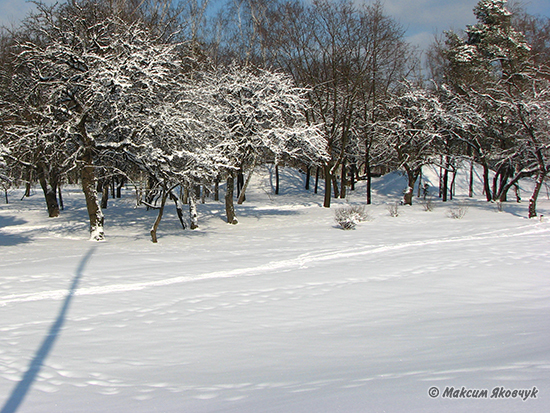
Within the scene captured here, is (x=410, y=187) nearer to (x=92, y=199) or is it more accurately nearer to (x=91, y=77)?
(x=92, y=199)

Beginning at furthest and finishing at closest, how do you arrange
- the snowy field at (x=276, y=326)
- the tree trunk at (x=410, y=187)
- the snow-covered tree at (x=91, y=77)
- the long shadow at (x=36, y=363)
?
the tree trunk at (x=410, y=187), the snow-covered tree at (x=91, y=77), the long shadow at (x=36, y=363), the snowy field at (x=276, y=326)

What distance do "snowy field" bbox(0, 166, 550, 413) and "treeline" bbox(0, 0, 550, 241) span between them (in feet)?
13.1

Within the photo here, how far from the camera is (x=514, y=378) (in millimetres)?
3584

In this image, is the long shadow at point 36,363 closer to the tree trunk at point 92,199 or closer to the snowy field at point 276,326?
the snowy field at point 276,326

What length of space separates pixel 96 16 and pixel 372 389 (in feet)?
56.1

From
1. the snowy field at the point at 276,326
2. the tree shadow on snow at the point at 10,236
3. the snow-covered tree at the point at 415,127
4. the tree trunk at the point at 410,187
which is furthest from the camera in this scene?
the tree trunk at the point at 410,187

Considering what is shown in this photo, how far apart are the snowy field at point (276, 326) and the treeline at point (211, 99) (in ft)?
13.1

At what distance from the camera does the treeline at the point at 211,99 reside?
15461mm

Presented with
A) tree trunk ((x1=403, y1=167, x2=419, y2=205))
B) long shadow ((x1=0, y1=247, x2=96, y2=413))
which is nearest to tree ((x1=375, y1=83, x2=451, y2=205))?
tree trunk ((x1=403, y1=167, x2=419, y2=205))

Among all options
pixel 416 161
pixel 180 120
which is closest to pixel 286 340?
pixel 180 120

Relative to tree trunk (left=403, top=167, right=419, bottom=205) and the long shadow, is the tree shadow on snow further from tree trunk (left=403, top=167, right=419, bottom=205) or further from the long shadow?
tree trunk (left=403, top=167, right=419, bottom=205)

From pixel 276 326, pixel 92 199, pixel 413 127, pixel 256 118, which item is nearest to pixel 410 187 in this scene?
pixel 413 127

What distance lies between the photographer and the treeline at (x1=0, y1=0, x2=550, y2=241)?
50.7ft

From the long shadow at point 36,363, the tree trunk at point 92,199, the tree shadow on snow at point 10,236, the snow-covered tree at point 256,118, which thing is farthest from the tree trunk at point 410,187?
the long shadow at point 36,363
